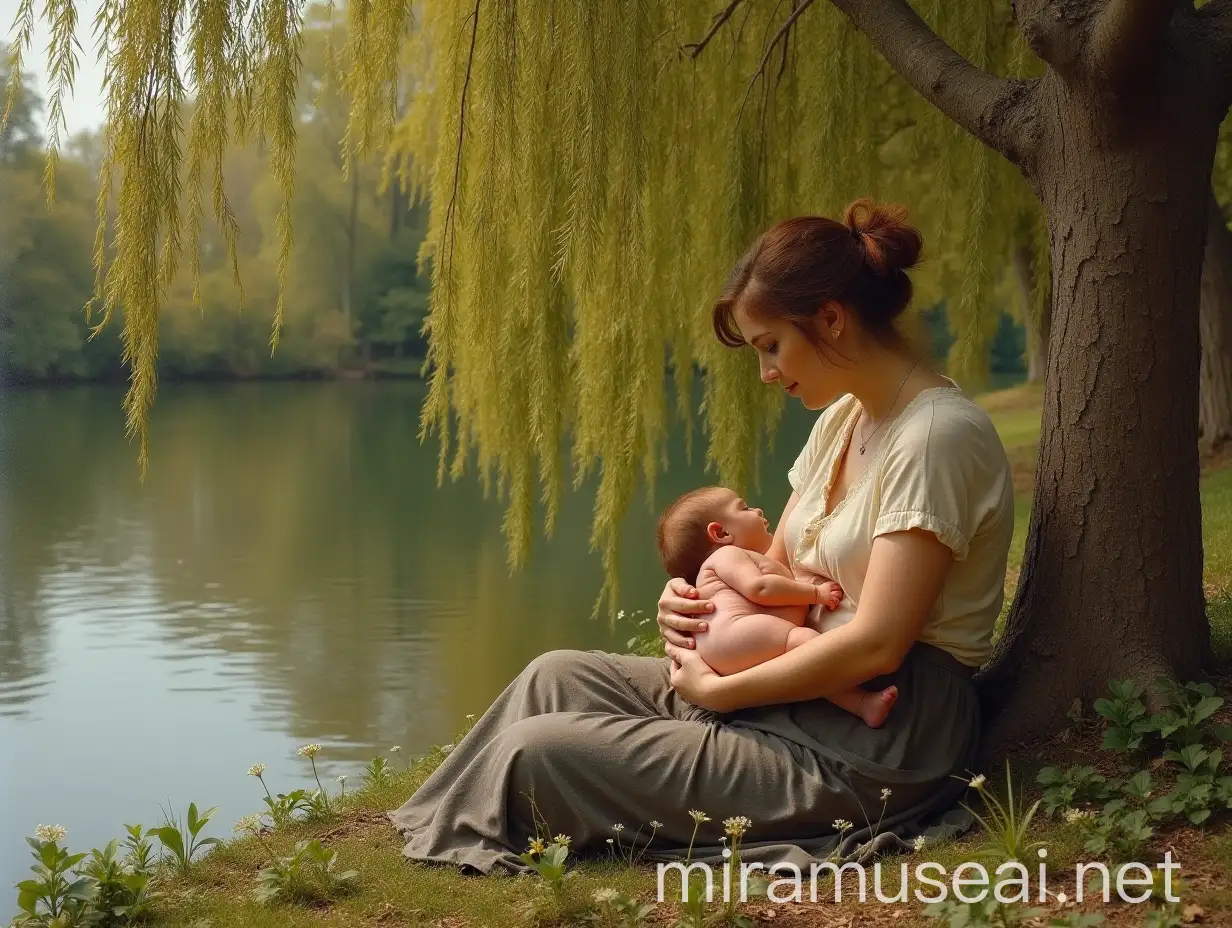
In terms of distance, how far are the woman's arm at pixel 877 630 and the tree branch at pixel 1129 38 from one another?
0.99 m

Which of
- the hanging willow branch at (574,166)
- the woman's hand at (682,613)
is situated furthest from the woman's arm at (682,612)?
the hanging willow branch at (574,166)

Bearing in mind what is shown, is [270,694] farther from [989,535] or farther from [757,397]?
[989,535]

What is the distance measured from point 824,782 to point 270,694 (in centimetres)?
463

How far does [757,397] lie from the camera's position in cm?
404

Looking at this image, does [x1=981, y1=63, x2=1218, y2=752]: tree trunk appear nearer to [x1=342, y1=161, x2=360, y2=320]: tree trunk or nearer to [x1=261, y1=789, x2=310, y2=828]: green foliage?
[x1=261, y1=789, x2=310, y2=828]: green foliage

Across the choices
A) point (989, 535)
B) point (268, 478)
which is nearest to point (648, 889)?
point (989, 535)

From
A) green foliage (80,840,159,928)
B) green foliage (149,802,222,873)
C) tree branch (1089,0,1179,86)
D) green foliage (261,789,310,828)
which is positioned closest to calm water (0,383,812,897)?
green foliage (261,789,310,828)

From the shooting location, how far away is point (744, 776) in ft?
8.18

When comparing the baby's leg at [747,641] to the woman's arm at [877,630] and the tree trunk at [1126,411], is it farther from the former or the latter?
the tree trunk at [1126,411]

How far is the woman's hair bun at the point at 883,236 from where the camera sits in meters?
2.58

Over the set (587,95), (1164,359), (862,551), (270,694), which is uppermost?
(587,95)

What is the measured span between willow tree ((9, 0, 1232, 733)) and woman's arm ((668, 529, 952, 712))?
20.8 inches

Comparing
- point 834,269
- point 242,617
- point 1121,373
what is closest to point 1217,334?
point 242,617

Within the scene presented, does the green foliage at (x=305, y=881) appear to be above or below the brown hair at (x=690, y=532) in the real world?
A: below
